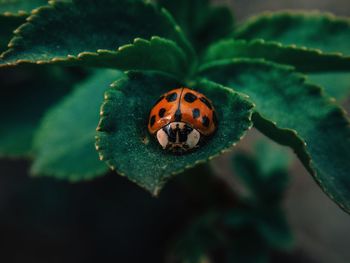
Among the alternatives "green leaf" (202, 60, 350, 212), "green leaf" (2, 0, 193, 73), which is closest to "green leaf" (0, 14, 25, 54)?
"green leaf" (2, 0, 193, 73)

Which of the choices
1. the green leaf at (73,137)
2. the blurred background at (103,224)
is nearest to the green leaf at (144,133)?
the green leaf at (73,137)

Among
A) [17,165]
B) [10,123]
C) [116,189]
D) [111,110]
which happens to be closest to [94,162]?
[10,123]

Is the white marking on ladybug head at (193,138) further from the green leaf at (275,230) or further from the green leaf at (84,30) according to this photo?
the green leaf at (275,230)

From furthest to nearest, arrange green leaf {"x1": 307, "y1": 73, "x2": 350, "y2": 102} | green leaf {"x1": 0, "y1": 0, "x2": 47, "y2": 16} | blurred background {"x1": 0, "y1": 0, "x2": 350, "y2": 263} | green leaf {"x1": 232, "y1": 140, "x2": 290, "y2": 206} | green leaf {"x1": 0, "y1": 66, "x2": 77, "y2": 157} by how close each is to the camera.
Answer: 1. blurred background {"x1": 0, "y1": 0, "x2": 350, "y2": 263}
2. green leaf {"x1": 232, "y1": 140, "x2": 290, "y2": 206}
3. green leaf {"x1": 0, "y1": 66, "x2": 77, "y2": 157}
4. green leaf {"x1": 307, "y1": 73, "x2": 350, "y2": 102}
5. green leaf {"x1": 0, "y1": 0, "x2": 47, "y2": 16}

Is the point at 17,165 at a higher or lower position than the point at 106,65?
lower

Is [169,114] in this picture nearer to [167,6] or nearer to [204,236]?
[167,6]

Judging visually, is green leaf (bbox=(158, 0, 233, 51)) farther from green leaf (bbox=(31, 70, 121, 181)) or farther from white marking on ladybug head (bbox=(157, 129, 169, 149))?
white marking on ladybug head (bbox=(157, 129, 169, 149))

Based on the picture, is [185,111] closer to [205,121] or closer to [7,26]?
[205,121]
